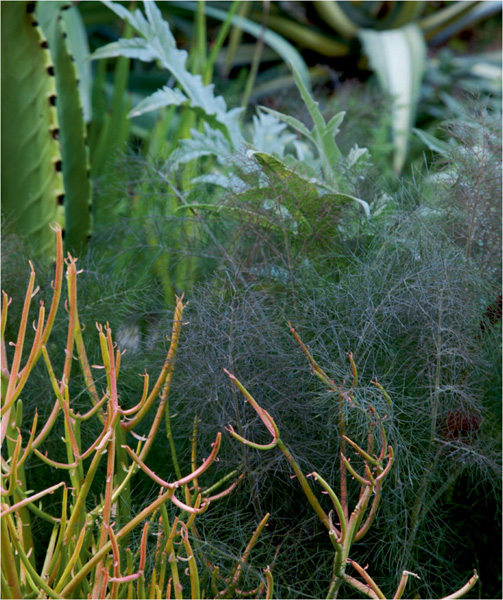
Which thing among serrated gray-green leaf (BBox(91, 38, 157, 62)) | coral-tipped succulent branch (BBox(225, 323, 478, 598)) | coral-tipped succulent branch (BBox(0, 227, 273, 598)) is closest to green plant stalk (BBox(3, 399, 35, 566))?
coral-tipped succulent branch (BBox(0, 227, 273, 598))

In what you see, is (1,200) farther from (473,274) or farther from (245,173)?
(473,274)

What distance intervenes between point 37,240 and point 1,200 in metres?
0.07

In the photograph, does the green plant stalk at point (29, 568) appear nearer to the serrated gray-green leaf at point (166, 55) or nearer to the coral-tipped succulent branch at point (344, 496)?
the coral-tipped succulent branch at point (344, 496)

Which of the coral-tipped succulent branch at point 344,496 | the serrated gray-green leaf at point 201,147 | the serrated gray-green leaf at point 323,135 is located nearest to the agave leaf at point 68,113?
the serrated gray-green leaf at point 201,147

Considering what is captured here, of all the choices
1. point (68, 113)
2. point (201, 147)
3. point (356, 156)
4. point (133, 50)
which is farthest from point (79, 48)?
point (356, 156)

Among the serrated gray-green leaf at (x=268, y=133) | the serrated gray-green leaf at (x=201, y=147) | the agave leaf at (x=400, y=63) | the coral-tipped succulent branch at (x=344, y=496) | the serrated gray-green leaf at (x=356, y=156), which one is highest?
the serrated gray-green leaf at (x=201, y=147)

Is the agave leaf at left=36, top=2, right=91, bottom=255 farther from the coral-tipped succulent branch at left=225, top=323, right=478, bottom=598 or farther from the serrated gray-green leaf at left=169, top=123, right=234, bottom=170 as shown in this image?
the coral-tipped succulent branch at left=225, top=323, right=478, bottom=598

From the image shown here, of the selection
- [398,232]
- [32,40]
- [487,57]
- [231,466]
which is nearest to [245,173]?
[398,232]

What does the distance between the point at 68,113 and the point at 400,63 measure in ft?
3.68

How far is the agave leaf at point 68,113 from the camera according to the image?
0.89 m

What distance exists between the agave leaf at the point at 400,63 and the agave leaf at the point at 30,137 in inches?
34.7

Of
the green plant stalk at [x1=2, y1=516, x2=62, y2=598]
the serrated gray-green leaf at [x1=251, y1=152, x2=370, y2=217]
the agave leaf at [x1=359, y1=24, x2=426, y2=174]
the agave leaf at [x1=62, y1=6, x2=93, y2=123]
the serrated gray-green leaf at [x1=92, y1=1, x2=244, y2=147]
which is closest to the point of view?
the green plant stalk at [x1=2, y1=516, x2=62, y2=598]

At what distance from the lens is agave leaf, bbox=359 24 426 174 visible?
64.7 inches

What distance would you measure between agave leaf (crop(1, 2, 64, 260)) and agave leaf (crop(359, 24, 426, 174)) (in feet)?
2.89
